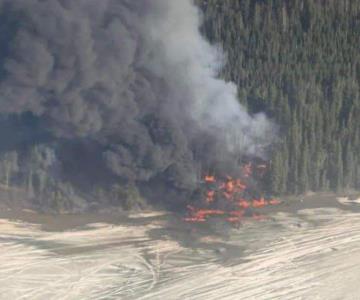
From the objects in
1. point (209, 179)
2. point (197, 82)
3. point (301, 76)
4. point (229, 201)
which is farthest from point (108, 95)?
point (301, 76)

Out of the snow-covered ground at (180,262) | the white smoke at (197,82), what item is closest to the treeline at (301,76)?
the white smoke at (197,82)

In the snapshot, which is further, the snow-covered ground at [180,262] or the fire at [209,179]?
the fire at [209,179]

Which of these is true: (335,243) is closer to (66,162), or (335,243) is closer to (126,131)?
(126,131)

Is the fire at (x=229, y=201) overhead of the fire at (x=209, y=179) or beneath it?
beneath

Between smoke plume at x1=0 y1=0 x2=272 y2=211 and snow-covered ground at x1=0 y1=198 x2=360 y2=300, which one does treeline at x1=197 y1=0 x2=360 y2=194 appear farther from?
snow-covered ground at x1=0 y1=198 x2=360 y2=300

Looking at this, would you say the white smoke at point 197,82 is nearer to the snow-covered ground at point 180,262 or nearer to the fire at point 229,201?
the fire at point 229,201

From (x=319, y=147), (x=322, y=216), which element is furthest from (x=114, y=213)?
(x=319, y=147)
